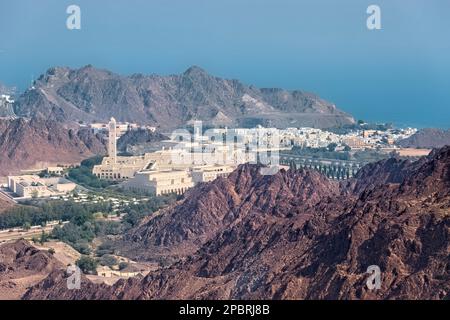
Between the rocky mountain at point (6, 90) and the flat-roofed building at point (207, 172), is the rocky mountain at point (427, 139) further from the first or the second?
the rocky mountain at point (6, 90)

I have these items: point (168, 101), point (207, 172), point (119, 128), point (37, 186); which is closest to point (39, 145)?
point (119, 128)

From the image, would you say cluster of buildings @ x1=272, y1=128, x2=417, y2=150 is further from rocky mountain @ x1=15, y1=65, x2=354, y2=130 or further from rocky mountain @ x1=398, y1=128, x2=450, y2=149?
rocky mountain @ x1=15, y1=65, x2=354, y2=130

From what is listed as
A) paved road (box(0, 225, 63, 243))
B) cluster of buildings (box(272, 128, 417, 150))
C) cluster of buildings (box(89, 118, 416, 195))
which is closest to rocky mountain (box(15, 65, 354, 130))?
cluster of buildings (box(89, 118, 416, 195))

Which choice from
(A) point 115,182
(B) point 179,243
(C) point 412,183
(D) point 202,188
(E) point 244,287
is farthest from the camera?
(A) point 115,182

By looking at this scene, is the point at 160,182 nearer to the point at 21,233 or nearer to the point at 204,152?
the point at 204,152

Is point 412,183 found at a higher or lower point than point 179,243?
higher

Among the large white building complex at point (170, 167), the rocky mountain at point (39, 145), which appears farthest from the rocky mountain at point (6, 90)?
the large white building complex at point (170, 167)
